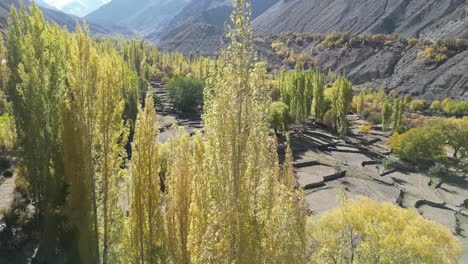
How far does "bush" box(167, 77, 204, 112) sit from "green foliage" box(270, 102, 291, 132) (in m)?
25.8

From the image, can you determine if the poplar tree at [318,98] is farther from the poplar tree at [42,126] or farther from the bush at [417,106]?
the poplar tree at [42,126]

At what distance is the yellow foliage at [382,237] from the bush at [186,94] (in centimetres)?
5424

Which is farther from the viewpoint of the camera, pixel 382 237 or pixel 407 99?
pixel 407 99

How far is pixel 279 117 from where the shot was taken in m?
53.0

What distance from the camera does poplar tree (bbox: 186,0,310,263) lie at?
8.76 metres

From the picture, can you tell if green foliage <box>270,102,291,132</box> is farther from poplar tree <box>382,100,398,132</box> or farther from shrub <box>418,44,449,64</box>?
shrub <box>418,44,449,64</box>

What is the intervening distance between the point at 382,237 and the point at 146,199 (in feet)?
47.1

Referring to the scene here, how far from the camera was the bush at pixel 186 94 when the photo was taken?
75500mm

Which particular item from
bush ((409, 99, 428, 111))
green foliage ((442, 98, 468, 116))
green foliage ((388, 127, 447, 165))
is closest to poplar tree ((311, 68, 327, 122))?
green foliage ((388, 127, 447, 165))

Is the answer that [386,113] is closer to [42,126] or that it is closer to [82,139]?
[42,126]

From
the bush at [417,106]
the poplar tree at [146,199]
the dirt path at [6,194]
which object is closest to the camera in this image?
the poplar tree at [146,199]

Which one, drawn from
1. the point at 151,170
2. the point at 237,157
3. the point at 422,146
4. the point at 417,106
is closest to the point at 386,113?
the point at 422,146

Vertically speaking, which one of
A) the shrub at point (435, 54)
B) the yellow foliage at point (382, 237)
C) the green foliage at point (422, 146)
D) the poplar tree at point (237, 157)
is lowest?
the yellow foliage at point (382, 237)

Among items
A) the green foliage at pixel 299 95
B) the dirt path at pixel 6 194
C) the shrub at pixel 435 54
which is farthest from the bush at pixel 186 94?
the shrub at pixel 435 54
